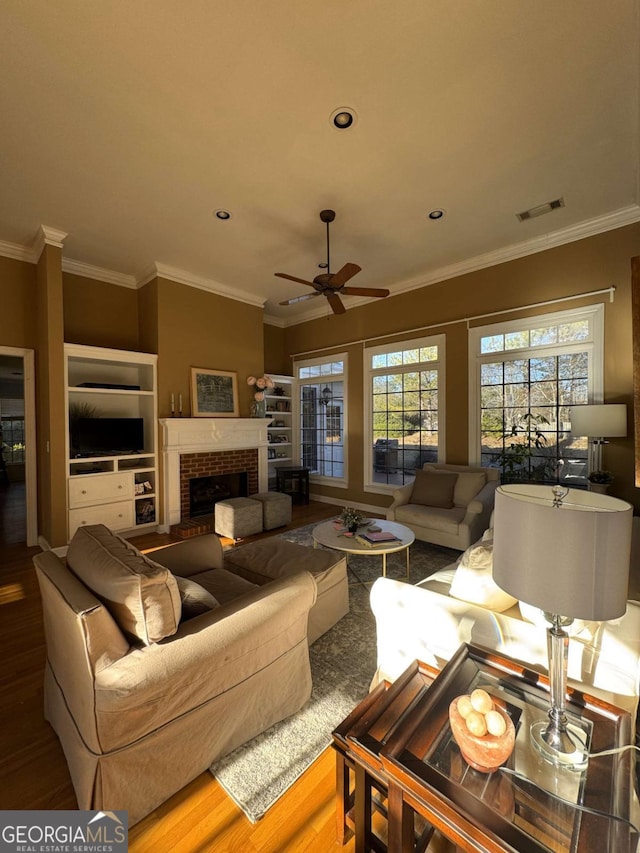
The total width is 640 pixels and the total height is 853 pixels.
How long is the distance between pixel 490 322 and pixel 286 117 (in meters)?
3.05

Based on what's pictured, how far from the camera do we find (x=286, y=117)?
2285 mm

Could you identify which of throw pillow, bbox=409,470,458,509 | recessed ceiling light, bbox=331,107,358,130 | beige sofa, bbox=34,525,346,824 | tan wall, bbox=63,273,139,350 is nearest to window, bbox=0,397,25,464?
tan wall, bbox=63,273,139,350

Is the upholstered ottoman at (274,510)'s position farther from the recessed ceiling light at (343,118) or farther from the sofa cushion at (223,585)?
the recessed ceiling light at (343,118)

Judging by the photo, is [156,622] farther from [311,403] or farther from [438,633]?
[311,403]

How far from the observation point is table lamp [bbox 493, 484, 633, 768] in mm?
835

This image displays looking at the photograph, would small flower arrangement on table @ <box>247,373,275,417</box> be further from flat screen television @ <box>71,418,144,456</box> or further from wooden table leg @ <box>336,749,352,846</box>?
wooden table leg @ <box>336,749,352,846</box>

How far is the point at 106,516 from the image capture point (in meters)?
4.12

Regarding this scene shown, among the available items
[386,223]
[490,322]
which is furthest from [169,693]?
[490,322]

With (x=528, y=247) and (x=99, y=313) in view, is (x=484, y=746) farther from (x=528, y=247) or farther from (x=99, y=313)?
(x=99, y=313)

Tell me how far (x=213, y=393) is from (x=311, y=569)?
11.3 ft

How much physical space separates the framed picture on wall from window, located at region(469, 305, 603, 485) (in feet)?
10.8

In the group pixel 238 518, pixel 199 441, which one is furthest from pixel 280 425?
pixel 238 518

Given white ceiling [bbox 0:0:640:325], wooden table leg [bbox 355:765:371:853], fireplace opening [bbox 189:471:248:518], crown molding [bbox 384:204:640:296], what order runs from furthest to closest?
1. fireplace opening [bbox 189:471:248:518]
2. crown molding [bbox 384:204:640:296]
3. white ceiling [bbox 0:0:640:325]
4. wooden table leg [bbox 355:765:371:853]

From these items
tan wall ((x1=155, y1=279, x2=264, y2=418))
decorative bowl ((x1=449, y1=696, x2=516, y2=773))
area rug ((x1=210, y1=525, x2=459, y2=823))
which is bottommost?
area rug ((x1=210, y1=525, x2=459, y2=823))
